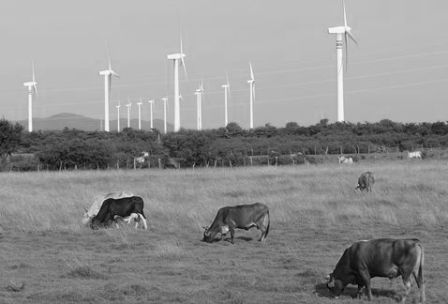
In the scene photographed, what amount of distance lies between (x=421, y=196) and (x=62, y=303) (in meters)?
18.2

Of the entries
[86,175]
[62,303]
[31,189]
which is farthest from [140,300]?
[86,175]

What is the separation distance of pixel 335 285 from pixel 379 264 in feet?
2.65

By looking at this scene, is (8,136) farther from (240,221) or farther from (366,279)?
(366,279)

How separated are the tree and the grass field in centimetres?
3241

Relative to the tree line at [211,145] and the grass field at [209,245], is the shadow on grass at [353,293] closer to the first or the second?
the grass field at [209,245]

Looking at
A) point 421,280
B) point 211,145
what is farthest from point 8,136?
point 421,280

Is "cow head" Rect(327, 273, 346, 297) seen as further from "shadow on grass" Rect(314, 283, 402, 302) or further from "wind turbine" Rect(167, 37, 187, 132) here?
"wind turbine" Rect(167, 37, 187, 132)

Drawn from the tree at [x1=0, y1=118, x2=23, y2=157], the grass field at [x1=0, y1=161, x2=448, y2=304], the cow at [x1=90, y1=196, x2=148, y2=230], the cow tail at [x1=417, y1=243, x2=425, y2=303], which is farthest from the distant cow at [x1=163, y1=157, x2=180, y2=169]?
the cow tail at [x1=417, y1=243, x2=425, y2=303]

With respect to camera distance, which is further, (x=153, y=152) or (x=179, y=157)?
(x=153, y=152)

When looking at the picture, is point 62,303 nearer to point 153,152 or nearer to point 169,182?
point 169,182

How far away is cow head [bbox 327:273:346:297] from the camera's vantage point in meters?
11.3

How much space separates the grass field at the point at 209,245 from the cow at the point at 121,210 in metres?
0.63

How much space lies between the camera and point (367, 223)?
2095 centimetres

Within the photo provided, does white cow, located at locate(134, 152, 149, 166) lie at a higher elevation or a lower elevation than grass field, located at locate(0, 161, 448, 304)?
higher
